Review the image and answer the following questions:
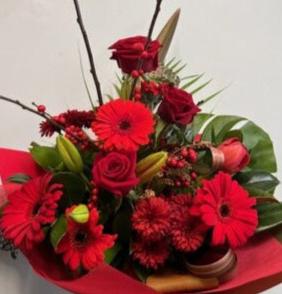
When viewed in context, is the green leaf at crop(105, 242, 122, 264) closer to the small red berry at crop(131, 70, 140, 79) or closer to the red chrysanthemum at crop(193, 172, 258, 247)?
the red chrysanthemum at crop(193, 172, 258, 247)

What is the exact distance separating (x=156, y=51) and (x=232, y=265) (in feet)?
1.08

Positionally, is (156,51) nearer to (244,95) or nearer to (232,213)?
(232,213)

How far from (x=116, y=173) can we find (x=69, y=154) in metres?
0.10

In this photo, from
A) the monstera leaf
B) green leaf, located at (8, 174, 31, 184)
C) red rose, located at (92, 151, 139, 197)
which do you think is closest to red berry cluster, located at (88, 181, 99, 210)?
red rose, located at (92, 151, 139, 197)

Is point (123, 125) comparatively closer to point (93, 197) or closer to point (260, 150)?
point (93, 197)

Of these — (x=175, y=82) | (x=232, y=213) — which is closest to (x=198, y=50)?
(x=175, y=82)

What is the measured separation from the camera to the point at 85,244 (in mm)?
612

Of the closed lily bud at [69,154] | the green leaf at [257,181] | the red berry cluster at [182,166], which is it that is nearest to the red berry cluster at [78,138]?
the closed lily bud at [69,154]

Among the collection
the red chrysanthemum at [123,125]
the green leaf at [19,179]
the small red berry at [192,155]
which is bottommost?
the green leaf at [19,179]

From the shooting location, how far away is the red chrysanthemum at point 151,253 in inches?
25.7

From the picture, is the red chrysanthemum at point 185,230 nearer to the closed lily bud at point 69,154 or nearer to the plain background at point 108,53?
the closed lily bud at point 69,154

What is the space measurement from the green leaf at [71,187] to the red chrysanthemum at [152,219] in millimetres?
86

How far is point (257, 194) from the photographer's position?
2.40 ft

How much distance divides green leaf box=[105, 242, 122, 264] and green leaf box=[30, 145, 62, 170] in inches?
6.2
